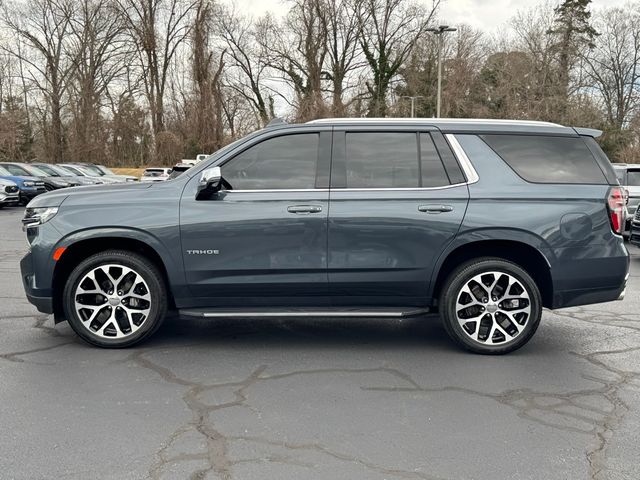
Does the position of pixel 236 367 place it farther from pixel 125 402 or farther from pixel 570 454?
pixel 570 454

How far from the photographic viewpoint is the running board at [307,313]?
4.88 m

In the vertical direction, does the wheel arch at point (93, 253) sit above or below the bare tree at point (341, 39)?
below

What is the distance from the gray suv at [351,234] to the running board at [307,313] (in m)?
0.01

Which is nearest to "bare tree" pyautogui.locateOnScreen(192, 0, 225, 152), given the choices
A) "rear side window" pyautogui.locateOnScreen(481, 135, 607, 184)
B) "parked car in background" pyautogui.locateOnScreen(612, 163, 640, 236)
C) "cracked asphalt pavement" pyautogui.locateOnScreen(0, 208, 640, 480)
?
"parked car in background" pyautogui.locateOnScreen(612, 163, 640, 236)

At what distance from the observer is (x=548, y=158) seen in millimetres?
5043

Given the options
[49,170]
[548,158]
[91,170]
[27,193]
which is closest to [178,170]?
[548,158]

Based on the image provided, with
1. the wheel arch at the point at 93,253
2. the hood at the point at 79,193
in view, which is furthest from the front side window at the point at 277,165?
the wheel arch at the point at 93,253

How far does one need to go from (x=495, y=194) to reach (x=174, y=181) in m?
2.61

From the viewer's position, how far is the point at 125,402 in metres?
3.93

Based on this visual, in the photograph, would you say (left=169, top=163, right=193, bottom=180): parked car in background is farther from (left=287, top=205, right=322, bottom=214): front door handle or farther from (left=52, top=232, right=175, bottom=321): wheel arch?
(left=287, top=205, right=322, bottom=214): front door handle

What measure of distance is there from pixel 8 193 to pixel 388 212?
1940 cm

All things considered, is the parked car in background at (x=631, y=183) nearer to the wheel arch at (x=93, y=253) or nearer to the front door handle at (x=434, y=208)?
the front door handle at (x=434, y=208)

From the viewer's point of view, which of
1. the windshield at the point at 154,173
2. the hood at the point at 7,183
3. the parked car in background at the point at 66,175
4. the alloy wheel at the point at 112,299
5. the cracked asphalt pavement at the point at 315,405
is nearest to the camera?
the cracked asphalt pavement at the point at 315,405

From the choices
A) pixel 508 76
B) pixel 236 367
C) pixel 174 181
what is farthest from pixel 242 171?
pixel 508 76
